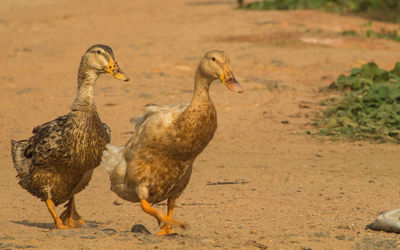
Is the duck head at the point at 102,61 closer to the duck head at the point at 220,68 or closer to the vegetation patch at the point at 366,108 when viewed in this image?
the duck head at the point at 220,68

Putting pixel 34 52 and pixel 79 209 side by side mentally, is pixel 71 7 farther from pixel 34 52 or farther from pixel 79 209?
pixel 79 209

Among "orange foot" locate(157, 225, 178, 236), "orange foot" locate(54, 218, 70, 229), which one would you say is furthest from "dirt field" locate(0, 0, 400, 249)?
"orange foot" locate(157, 225, 178, 236)

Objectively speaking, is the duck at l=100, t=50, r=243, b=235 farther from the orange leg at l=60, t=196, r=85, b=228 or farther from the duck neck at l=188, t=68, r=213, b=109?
the orange leg at l=60, t=196, r=85, b=228

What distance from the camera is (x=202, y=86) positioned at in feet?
19.0

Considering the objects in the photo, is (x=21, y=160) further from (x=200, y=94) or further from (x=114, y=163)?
(x=200, y=94)

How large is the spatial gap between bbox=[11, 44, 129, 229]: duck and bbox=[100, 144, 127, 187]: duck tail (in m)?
0.06

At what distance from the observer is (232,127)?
10.9 meters

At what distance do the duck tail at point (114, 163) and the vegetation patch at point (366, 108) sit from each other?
479 cm

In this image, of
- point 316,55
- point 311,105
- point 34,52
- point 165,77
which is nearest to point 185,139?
point 311,105

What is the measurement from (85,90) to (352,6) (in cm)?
1863

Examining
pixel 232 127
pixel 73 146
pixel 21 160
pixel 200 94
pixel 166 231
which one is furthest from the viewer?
pixel 232 127

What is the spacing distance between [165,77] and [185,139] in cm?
853

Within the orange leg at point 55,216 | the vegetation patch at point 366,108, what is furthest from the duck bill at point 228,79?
the vegetation patch at point 366,108

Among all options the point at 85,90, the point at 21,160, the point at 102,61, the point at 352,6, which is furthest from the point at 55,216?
the point at 352,6
